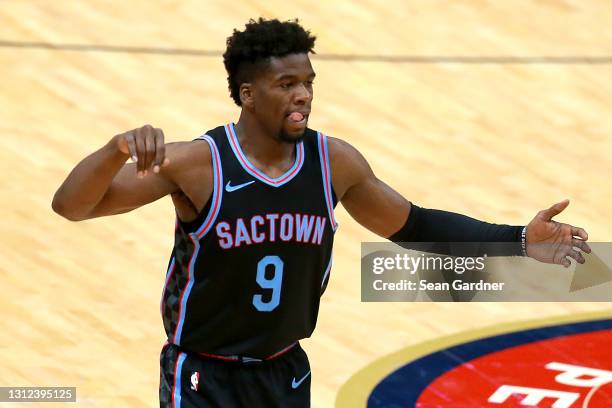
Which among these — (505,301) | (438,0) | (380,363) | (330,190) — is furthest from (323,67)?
(330,190)

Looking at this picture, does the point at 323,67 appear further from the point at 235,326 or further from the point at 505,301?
the point at 235,326

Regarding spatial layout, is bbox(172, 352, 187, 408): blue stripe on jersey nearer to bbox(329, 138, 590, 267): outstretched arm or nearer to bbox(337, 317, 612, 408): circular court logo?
bbox(329, 138, 590, 267): outstretched arm

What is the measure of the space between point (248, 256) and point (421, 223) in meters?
0.75

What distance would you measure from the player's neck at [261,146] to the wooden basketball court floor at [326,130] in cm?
269

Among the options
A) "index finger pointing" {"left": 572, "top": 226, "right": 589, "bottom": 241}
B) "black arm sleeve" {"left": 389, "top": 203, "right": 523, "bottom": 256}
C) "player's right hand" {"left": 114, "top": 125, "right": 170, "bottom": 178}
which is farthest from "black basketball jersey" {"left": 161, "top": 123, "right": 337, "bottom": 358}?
"index finger pointing" {"left": 572, "top": 226, "right": 589, "bottom": 241}

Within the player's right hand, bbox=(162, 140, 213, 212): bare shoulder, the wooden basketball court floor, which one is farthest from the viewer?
the wooden basketball court floor

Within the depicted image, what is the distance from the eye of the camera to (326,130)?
10359 mm

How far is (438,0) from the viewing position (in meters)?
12.7

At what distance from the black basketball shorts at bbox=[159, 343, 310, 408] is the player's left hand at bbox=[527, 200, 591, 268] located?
3.20ft

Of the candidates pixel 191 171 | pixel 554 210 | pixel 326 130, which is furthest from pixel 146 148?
pixel 326 130

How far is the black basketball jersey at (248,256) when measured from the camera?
Answer: 15.1ft

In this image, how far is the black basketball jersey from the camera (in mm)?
4590

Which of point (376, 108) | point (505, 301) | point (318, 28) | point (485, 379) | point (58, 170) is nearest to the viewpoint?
point (485, 379)

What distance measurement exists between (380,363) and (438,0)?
5812 millimetres
